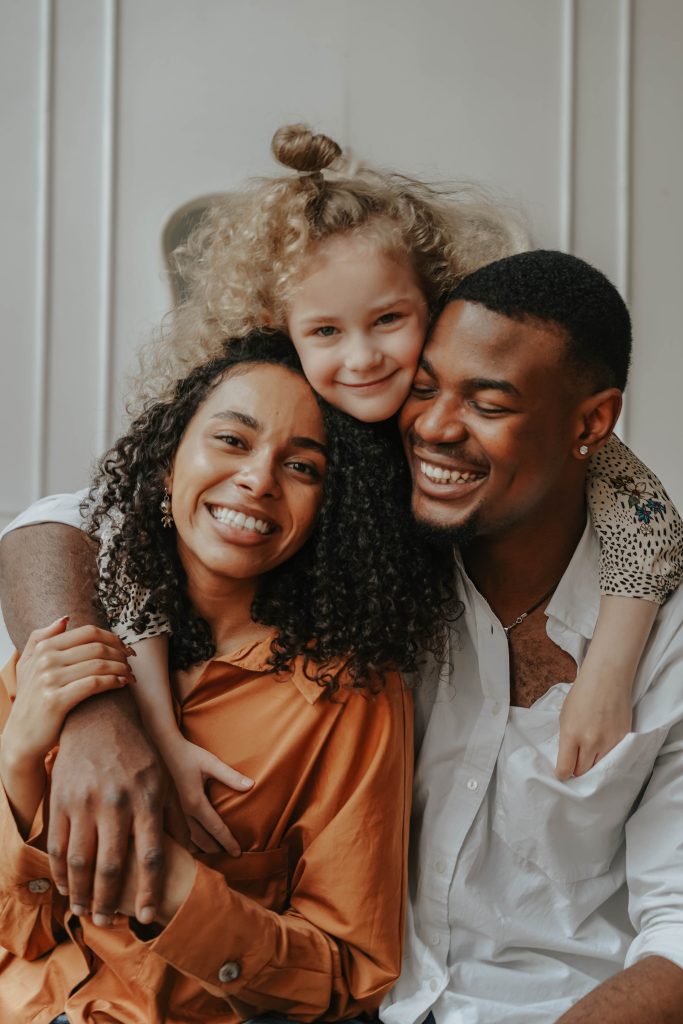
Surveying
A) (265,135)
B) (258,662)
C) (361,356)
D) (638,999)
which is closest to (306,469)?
(361,356)

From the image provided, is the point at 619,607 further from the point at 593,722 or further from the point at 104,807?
the point at 104,807

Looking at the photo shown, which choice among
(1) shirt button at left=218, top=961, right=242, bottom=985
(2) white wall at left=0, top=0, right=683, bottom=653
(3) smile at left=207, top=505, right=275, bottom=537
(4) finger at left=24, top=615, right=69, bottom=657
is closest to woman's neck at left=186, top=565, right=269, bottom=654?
(3) smile at left=207, top=505, right=275, bottom=537

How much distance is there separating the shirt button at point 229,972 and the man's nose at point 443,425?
824 mm

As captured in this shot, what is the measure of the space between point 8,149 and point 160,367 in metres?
2.75

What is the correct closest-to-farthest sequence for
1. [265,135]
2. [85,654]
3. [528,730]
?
[85,654] < [528,730] < [265,135]


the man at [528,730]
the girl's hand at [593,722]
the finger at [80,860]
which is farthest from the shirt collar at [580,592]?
the finger at [80,860]

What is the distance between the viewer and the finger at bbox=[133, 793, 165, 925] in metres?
1.43

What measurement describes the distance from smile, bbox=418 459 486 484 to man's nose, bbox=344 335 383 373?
190 mm

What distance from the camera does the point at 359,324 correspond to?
5.96 feet

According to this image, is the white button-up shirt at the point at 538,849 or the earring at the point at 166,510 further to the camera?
the earring at the point at 166,510

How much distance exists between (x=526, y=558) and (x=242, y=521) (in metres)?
0.50

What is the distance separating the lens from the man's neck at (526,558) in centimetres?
178

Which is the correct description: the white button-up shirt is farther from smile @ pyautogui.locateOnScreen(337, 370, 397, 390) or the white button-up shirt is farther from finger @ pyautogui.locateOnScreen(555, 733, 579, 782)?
smile @ pyautogui.locateOnScreen(337, 370, 397, 390)

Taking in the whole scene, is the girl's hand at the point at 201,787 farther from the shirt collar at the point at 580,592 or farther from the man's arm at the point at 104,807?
the shirt collar at the point at 580,592
